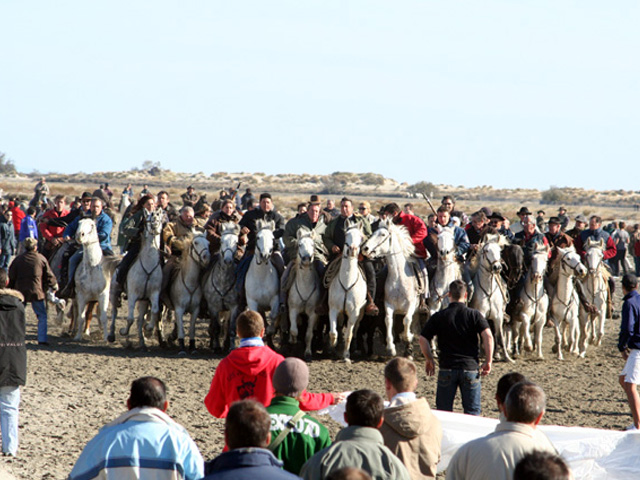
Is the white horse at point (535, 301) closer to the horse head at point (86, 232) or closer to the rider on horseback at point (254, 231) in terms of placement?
the rider on horseback at point (254, 231)

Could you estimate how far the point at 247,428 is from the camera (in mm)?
Result: 4188

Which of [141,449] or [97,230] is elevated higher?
[97,230]

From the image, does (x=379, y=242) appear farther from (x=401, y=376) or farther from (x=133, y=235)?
(x=401, y=376)

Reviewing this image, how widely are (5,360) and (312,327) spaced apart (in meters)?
7.51

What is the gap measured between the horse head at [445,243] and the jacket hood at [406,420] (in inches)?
374

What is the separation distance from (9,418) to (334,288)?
23.6ft

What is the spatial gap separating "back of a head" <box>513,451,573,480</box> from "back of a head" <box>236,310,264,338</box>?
295cm

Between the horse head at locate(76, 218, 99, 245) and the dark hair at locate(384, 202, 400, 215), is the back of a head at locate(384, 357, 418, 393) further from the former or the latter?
the horse head at locate(76, 218, 99, 245)

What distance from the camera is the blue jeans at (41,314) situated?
1470cm

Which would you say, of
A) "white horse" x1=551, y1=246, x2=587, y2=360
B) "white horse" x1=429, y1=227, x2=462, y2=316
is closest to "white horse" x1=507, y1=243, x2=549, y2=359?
"white horse" x1=551, y1=246, x2=587, y2=360

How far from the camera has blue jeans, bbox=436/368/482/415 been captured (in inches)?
331

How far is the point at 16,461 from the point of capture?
8.57m

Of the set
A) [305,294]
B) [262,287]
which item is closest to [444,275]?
[305,294]

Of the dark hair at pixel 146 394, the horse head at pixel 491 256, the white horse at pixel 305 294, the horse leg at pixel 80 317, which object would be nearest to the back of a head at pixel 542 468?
the dark hair at pixel 146 394
